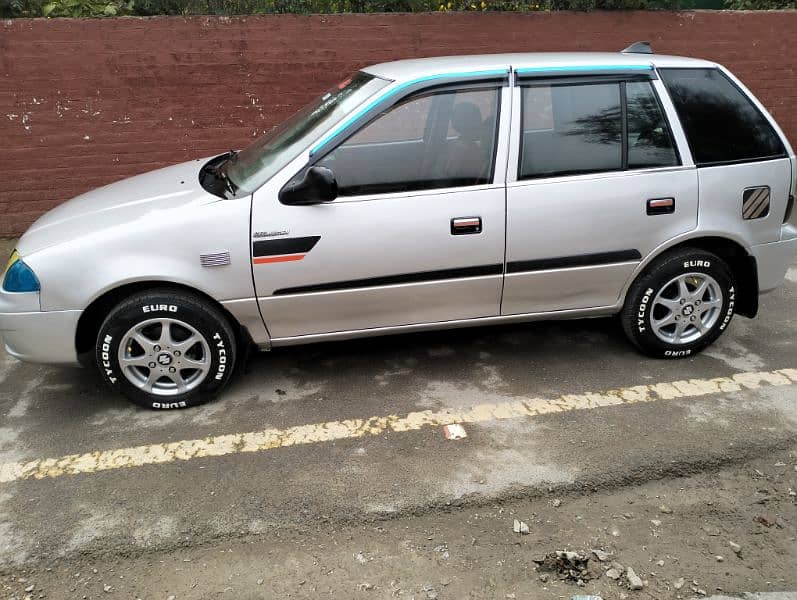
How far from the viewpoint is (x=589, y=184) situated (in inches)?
142

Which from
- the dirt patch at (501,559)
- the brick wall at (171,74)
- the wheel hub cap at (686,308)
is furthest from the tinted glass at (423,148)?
the brick wall at (171,74)

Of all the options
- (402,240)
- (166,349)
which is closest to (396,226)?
(402,240)

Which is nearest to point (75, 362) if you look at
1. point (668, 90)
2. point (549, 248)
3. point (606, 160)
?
point (549, 248)

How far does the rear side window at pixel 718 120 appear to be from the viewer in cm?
374

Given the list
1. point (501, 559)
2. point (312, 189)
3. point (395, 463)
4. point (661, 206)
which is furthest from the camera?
point (661, 206)

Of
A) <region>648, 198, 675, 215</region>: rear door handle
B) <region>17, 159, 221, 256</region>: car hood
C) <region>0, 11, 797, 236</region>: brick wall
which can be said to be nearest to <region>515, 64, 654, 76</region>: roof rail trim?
<region>648, 198, 675, 215</region>: rear door handle

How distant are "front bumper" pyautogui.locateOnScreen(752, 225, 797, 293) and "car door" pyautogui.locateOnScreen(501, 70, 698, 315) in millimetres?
572

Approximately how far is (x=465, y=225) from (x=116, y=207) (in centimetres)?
189

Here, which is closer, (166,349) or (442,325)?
(166,349)

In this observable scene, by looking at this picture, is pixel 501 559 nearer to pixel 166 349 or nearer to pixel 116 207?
pixel 166 349

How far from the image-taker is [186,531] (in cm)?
274

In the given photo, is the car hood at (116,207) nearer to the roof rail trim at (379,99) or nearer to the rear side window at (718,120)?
the roof rail trim at (379,99)

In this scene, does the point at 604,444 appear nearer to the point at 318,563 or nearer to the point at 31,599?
the point at 318,563

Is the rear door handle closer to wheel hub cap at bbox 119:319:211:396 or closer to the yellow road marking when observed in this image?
the yellow road marking
